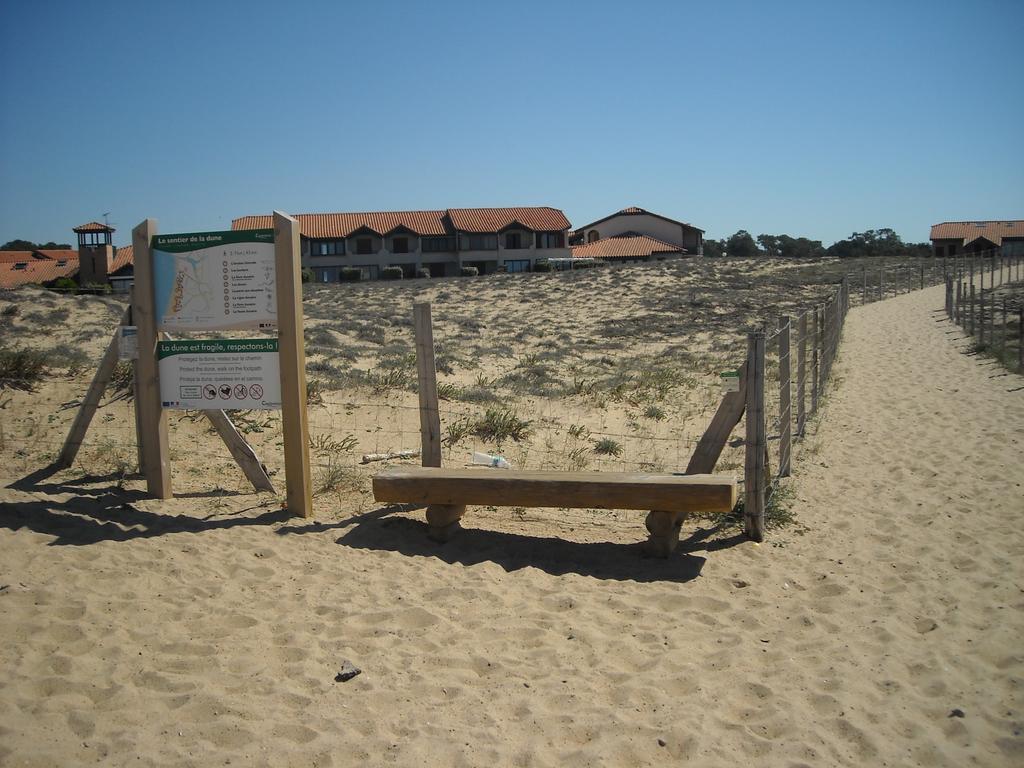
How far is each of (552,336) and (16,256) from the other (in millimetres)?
72333

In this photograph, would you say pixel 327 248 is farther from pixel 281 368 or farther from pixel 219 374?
pixel 281 368

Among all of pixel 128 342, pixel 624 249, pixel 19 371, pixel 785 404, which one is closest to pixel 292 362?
pixel 128 342

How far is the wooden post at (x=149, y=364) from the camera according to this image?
6637mm

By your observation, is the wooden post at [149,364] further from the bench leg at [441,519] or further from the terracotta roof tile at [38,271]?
the terracotta roof tile at [38,271]

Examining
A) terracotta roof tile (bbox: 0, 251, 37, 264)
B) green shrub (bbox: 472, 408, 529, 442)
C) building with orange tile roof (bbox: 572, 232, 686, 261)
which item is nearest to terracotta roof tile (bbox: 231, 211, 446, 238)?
building with orange tile roof (bbox: 572, 232, 686, 261)

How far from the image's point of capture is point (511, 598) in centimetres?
507

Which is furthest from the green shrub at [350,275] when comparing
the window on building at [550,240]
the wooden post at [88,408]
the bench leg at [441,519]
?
the bench leg at [441,519]

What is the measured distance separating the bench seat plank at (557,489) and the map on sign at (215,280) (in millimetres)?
1702

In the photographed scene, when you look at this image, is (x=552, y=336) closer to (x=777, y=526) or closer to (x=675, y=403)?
(x=675, y=403)

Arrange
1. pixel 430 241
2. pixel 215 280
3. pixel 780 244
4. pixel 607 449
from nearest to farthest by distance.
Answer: pixel 215 280 → pixel 607 449 → pixel 430 241 → pixel 780 244

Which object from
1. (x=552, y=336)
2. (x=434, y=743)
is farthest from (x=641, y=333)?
(x=434, y=743)

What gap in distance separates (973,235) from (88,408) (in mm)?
89485

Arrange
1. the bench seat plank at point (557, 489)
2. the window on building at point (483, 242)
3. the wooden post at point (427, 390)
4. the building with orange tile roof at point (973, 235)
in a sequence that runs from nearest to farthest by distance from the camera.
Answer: the bench seat plank at point (557, 489), the wooden post at point (427, 390), the window on building at point (483, 242), the building with orange tile roof at point (973, 235)

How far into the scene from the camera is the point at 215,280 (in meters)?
6.55
